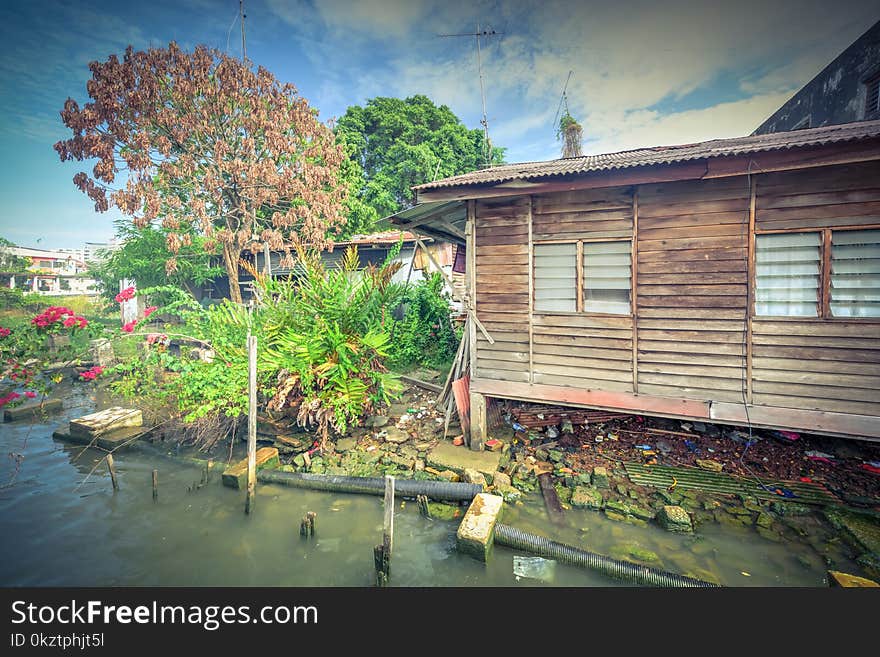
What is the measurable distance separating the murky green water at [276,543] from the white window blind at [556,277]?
2908mm

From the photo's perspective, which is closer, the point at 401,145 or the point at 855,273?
the point at 855,273

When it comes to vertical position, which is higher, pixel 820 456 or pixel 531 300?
pixel 531 300

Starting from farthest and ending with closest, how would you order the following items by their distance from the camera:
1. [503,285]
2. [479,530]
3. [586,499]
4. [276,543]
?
[503,285] < [586,499] < [276,543] < [479,530]

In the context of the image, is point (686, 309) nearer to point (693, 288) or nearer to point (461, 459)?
point (693, 288)

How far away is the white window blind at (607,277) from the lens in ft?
18.0

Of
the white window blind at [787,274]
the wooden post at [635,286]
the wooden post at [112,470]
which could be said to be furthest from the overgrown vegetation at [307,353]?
the white window blind at [787,274]

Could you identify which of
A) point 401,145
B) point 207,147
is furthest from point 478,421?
point 401,145

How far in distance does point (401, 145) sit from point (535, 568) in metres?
20.2

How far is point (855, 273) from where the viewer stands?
4.45m

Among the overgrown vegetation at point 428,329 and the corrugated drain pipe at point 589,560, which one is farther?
the overgrown vegetation at point 428,329

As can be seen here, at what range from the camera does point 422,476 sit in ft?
19.4

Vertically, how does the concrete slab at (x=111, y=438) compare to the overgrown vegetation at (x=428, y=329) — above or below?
below

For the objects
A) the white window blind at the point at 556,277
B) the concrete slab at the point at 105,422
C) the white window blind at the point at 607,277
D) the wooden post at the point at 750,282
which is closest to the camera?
the wooden post at the point at 750,282

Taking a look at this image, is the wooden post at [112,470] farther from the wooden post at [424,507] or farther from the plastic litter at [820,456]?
the plastic litter at [820,456]
